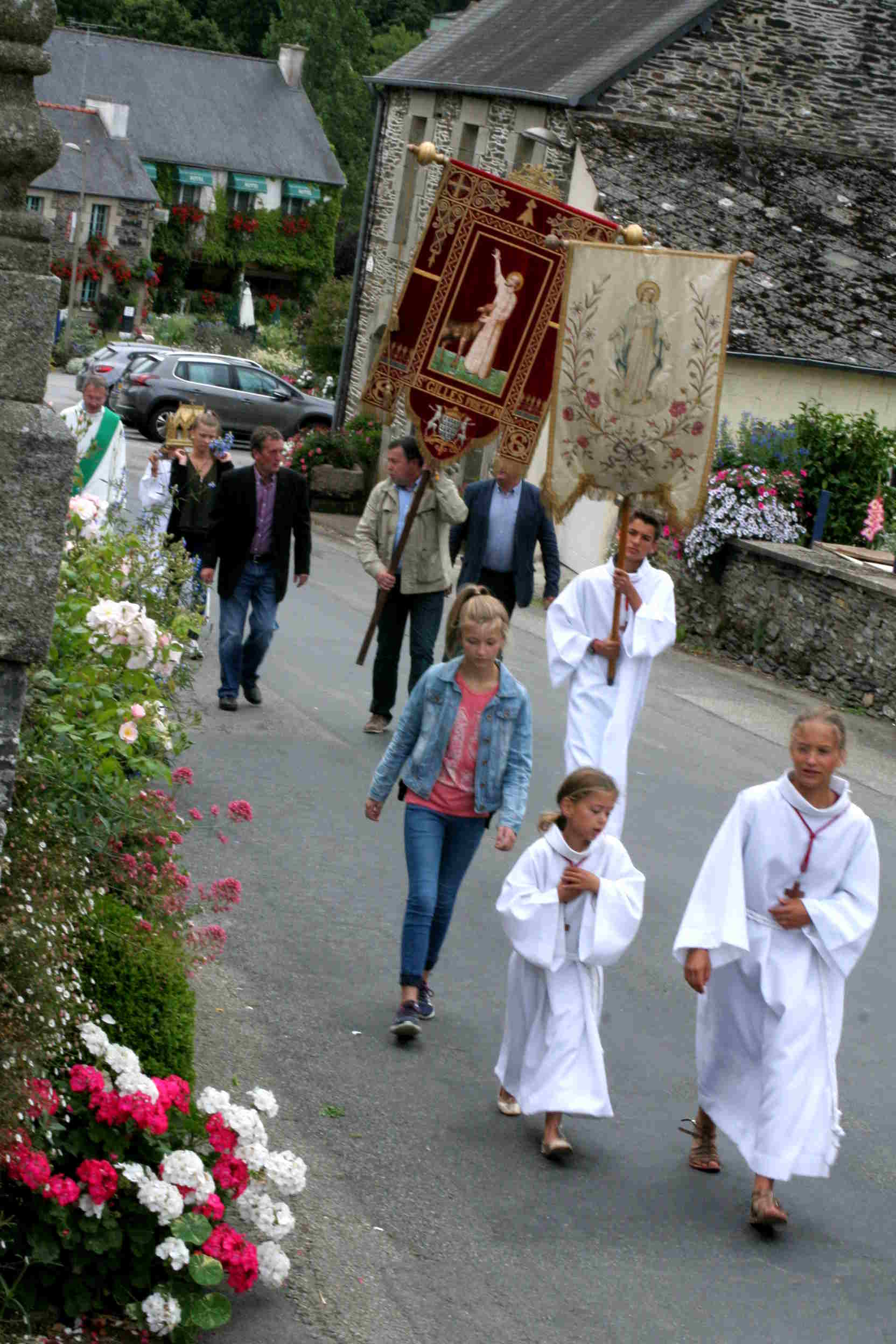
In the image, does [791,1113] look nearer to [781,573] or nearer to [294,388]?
[781,573]

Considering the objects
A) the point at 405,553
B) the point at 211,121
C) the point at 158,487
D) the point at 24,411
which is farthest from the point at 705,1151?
the point at 211,121

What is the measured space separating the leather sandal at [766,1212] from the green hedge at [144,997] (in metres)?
1.86

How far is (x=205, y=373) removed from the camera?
38.0 metres

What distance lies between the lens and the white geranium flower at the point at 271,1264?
4.85 meters

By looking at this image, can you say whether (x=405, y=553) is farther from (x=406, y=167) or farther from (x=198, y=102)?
(x=198, y=102)

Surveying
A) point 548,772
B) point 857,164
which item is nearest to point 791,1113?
point 548,772

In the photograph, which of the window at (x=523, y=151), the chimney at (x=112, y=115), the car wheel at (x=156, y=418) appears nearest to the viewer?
the window at (x=523, y=151)

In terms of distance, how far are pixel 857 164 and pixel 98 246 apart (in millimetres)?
39850

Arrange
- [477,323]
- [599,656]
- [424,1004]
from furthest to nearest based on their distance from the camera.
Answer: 1. [477,323]
2. [599,656]
3. [424,1004]

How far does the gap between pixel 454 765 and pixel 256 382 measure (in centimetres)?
3254

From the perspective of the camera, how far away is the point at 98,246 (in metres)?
61.5

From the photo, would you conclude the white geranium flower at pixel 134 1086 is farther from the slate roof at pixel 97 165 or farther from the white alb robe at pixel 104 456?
the slate roof at pixel 97 165

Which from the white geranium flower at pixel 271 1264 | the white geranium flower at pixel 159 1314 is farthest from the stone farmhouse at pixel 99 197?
the white geranium flower at pixel 159 1314

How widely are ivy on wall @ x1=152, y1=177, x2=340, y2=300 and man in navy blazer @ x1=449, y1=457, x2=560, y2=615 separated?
55325mm
